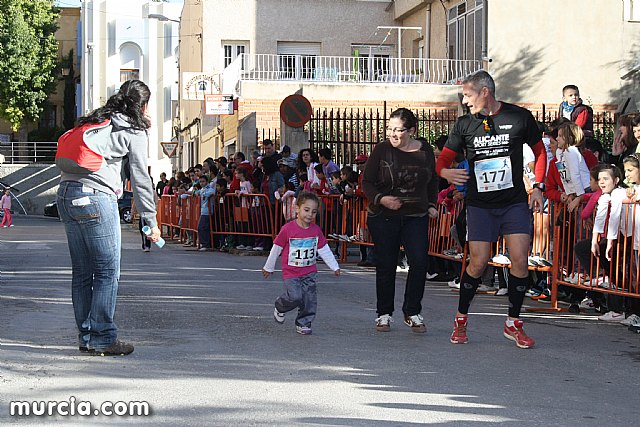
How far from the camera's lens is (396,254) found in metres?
9.65

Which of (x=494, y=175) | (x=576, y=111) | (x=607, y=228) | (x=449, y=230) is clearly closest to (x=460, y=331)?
(x=494, y=175)

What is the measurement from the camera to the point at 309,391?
663 cm

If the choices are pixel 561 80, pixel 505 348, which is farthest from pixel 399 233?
pixel 561 80

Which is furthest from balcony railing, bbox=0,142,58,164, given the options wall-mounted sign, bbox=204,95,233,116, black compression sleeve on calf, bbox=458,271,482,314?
black compression sleeve on calf, bbox=458,271,482,314

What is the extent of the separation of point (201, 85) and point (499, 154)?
27.4 metres

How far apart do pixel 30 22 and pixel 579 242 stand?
198ft

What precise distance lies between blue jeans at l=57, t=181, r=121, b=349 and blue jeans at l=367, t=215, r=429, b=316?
8.49ft

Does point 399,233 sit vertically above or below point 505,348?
above

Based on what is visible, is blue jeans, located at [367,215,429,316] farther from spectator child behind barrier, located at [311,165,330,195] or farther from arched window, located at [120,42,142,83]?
arched window, located at [120,42,142,83]

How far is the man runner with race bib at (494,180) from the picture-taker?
28.0ft

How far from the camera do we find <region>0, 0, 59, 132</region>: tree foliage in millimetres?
64500

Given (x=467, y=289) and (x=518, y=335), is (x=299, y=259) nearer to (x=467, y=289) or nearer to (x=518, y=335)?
(x=467, y=289)

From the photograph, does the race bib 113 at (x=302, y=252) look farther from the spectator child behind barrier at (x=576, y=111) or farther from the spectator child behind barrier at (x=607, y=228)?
the spectator child behind barrier at (x=576, y=111)

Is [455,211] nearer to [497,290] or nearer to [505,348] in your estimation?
[497,290]
